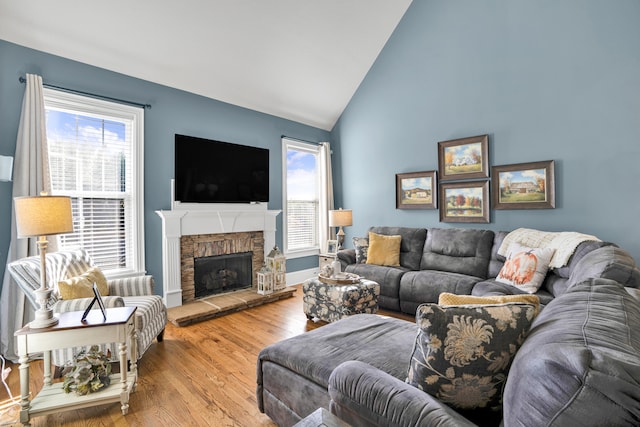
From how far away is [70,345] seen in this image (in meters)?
1.92

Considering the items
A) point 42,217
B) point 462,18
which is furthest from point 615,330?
point 462,18

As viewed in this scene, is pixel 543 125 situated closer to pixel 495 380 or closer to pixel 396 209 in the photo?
pixel 396 209

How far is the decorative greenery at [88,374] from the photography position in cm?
199

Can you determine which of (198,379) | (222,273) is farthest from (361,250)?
(198,379)

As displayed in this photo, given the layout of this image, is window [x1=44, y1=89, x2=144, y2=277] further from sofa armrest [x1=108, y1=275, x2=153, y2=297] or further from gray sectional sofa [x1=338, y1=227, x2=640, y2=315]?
gray sectional sofa [x1=338, y1=227, x2=640, y2=315]

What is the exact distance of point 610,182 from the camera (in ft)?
10.7

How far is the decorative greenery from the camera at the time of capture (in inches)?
78.4

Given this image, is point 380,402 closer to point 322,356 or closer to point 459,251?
point 322,356

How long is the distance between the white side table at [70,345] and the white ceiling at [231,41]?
2.69m

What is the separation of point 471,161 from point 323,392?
369cm

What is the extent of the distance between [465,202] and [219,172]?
3386 mm

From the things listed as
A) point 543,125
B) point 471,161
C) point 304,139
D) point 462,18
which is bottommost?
point 471,161

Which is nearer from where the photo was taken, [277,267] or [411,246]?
[411,246]

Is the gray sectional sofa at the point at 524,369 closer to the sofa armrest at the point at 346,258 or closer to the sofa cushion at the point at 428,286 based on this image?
the sofa cushion at the point at 428,286
